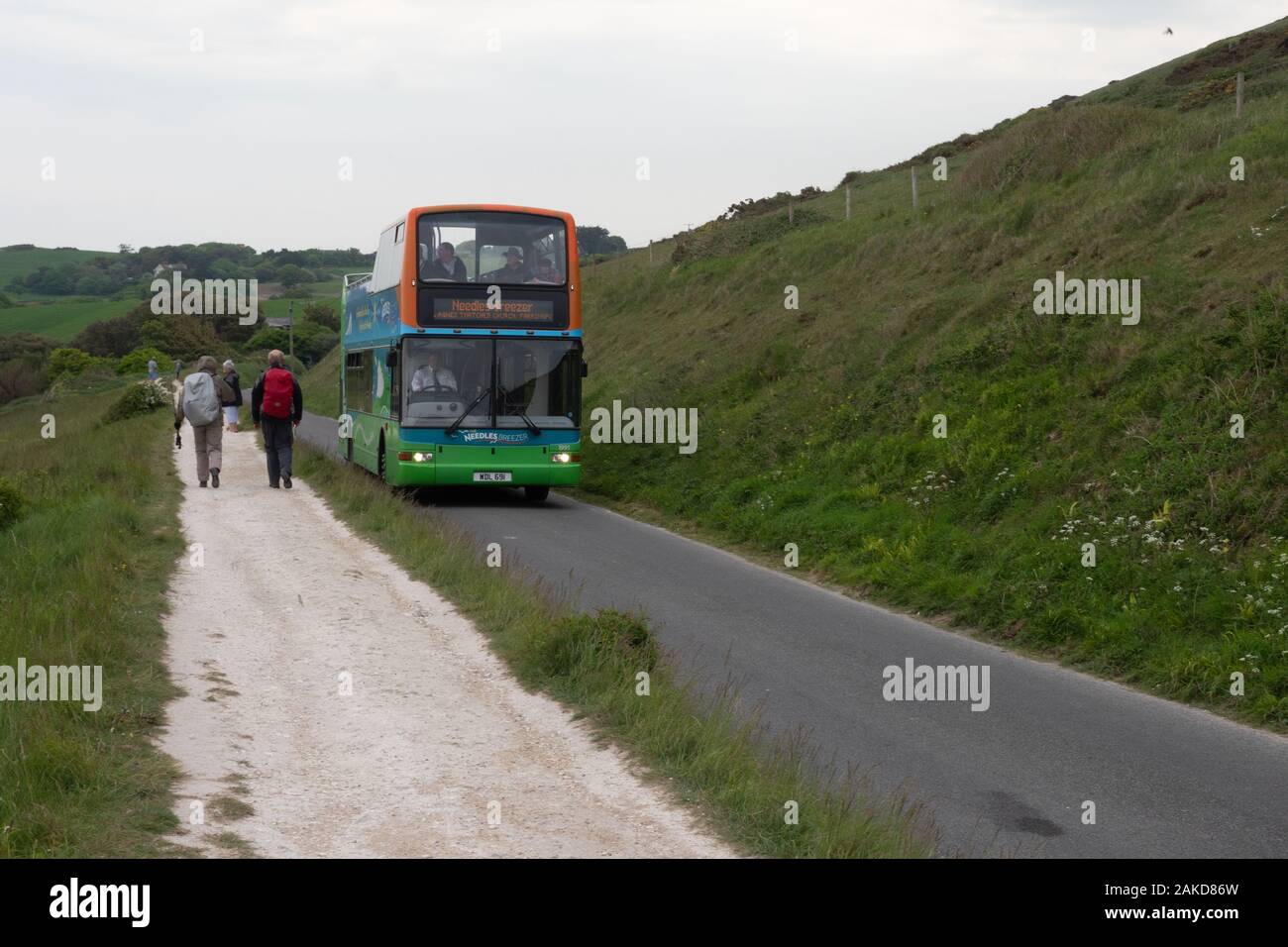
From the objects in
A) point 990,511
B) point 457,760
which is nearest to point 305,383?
point 990,511

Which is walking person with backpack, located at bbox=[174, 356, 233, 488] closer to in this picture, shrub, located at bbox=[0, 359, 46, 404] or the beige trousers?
the beige trousers

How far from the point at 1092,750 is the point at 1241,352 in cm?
747

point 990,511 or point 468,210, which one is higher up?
point 468,210

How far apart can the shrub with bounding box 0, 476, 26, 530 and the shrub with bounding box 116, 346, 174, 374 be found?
254ft

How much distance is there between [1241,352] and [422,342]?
11.7m

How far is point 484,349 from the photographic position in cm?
2061

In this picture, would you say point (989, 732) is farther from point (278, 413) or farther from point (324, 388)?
point (324, 388)

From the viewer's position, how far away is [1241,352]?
14.0m

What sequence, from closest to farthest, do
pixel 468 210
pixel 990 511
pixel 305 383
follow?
pixel 990 511
pixel 468 210
pixel 305 383

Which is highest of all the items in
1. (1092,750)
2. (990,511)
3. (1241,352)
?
(1241,352)

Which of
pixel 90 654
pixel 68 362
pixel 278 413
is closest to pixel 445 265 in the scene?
pixel 278 413
